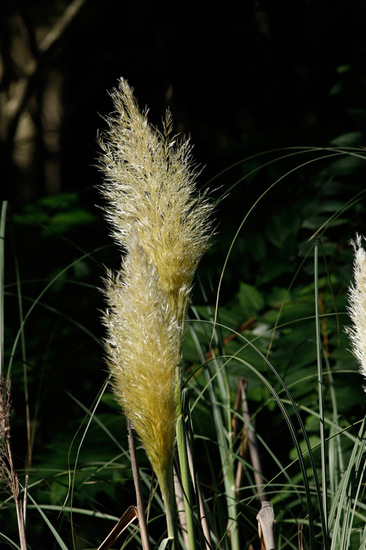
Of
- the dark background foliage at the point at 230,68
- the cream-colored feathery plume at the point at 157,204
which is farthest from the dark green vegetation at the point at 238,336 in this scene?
the cream-colored feathery plume at the point at 157,204

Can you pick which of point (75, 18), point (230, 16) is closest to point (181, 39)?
point (230, 16)

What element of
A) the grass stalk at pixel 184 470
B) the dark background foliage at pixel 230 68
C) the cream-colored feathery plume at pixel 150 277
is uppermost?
the dark background foliage at pixel 230 68

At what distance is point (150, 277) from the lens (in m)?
0.65

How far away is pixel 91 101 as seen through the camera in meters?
4.00

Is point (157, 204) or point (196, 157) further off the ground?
point (196, 157)

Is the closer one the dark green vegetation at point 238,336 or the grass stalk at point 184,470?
the grass stalk at point 184,470

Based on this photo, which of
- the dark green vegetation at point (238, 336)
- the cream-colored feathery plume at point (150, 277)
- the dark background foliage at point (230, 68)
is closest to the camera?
the cream-colored feathery plume at point (150, 277)

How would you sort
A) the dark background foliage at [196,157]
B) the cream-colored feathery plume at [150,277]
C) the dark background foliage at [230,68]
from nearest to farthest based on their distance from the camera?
the cream-colored feathery plume at [150,277] < the dark background foliage at [196,157] < the dark background foliage at [230,68]

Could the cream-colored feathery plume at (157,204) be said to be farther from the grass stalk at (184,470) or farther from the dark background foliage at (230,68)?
Result: the dark background foliage at (230,68)

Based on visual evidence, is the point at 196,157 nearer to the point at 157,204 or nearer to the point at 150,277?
the point at 157,204

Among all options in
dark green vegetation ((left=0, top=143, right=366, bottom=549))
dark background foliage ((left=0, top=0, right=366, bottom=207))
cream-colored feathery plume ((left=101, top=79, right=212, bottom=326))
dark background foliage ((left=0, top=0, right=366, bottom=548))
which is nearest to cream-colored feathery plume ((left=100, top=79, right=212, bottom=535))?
cream-colored feathery plume ((left=101, top=79, right=212, bottom=326))

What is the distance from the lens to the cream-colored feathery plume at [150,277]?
0.67 m

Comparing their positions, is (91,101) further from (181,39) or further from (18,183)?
(181,39)

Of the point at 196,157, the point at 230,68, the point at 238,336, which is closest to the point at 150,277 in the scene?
the point at 238,336
